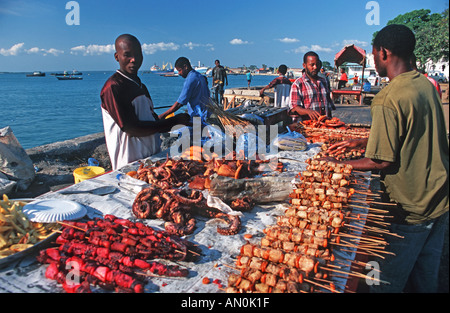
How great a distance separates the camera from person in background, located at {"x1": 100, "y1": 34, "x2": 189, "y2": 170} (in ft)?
12.5

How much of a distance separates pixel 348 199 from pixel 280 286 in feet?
5.03

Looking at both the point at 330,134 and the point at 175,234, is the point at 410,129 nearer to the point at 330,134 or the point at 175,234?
the point at 175,234

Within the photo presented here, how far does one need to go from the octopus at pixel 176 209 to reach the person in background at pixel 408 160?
154cm

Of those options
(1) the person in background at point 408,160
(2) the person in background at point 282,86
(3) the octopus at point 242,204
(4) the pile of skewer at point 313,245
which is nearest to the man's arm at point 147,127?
(3) the octopus at point 242,204

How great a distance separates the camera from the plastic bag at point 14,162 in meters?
6.72

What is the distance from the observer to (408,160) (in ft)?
8.96

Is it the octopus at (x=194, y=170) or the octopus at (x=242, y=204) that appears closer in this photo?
the octopus at (x=242, y=204)

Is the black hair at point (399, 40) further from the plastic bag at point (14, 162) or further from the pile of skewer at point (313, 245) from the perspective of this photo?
the plastic bag at point (14, 162)

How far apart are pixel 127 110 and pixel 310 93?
161 inches

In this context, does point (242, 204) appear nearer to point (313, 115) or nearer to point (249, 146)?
point (249, 146)

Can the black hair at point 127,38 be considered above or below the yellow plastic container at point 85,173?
above

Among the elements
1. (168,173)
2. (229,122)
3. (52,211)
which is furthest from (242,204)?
(229,122)

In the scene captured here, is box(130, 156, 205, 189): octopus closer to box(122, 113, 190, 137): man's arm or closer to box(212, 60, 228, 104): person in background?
box(122, 113, 190, 137): man's arm
